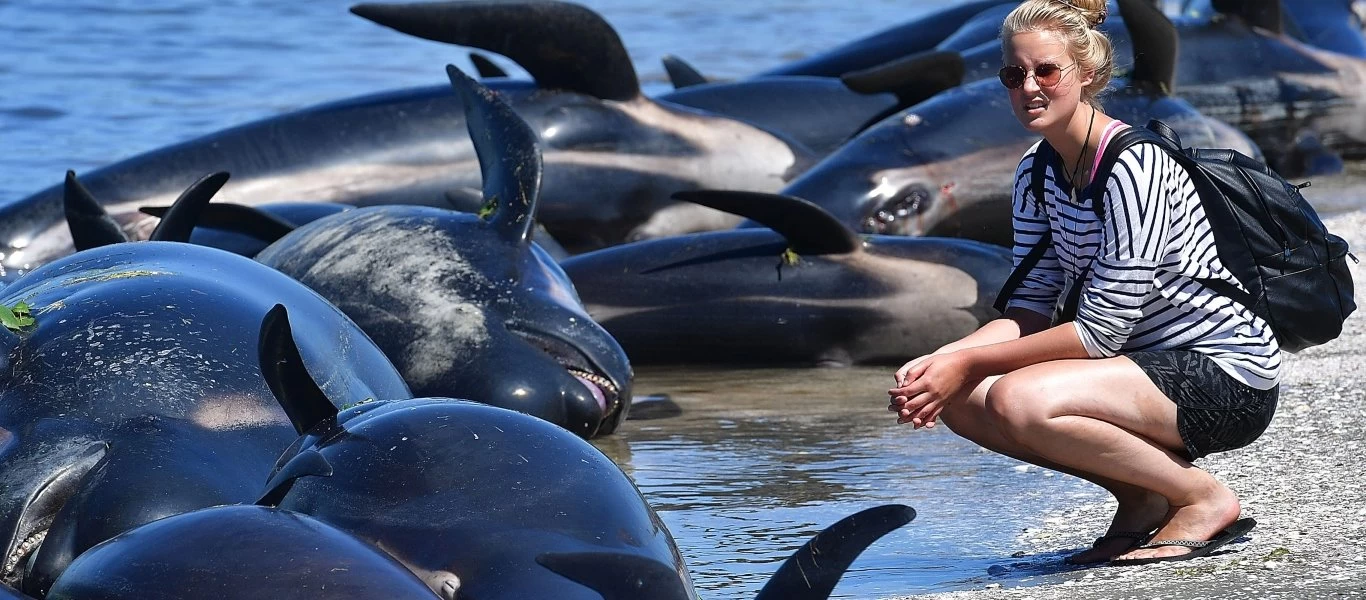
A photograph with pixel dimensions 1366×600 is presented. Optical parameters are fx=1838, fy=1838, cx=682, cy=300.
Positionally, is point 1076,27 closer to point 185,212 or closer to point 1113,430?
point 1113,430

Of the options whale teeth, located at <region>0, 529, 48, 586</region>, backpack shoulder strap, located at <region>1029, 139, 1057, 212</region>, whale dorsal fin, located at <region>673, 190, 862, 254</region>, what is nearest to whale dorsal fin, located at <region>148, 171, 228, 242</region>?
whale dorsal fin, located at <region>673, 190, 862, 254</region>

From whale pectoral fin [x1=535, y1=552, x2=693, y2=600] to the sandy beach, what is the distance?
4.05 feet

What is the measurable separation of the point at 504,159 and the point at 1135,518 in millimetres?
2761

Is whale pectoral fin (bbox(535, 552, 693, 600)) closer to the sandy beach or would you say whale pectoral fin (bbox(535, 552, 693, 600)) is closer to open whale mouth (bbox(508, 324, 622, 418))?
the sandy beach

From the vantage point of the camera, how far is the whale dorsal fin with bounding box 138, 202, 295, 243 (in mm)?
6930

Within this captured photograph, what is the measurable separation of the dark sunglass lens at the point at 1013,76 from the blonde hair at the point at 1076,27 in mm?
76

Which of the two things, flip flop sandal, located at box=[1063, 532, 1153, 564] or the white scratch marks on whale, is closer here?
flip flop sandal, located at box=[1063, 532, 1153, 564]

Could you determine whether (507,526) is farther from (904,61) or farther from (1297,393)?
(904,61)

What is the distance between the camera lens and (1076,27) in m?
4.00

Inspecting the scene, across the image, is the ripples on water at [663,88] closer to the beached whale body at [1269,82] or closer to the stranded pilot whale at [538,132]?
the beached whale body at [1269,82]

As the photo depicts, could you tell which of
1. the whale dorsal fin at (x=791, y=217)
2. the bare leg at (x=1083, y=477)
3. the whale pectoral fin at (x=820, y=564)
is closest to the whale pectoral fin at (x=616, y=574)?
the whale pectoral fin at (x=820, y=564)

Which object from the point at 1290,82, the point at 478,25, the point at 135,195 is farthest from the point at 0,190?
the point at 1290,82

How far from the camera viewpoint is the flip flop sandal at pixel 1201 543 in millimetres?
4000

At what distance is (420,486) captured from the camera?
2.67m
